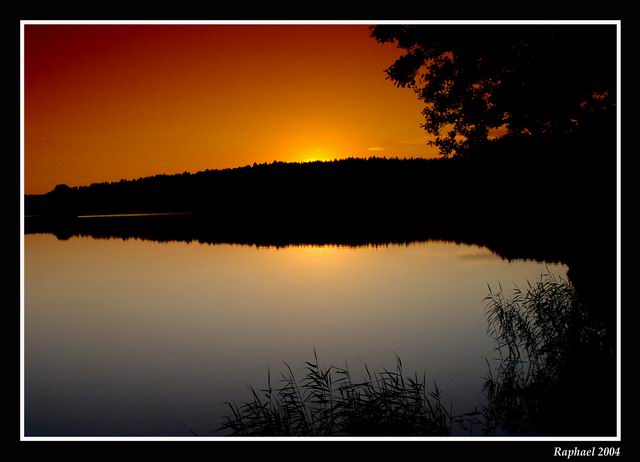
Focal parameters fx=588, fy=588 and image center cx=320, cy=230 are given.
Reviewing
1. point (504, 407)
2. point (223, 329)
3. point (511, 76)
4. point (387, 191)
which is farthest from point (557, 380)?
point (387, 191)

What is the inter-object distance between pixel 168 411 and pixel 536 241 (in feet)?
121

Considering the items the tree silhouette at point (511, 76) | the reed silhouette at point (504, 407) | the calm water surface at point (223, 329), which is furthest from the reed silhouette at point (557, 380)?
the tree silhouette at point (511, 76)

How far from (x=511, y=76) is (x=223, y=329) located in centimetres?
1413

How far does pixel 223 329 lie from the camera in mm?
23344

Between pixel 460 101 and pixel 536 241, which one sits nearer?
pixel 460 101

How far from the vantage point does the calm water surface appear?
1470cm

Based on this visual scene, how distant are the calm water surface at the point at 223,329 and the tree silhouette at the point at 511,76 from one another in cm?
680

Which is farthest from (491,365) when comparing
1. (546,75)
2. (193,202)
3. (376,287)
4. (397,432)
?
(193,202)

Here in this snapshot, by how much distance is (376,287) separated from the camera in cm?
3222

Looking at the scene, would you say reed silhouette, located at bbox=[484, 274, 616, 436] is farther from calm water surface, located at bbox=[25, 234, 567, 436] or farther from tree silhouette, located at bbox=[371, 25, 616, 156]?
tree silhouette, located at bbox=[371, 25, 616, 156]

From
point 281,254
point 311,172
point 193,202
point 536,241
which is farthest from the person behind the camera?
point 193,202

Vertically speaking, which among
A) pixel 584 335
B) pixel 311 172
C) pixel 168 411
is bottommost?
pixel 168 411

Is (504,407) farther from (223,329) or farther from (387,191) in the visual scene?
(387,191)

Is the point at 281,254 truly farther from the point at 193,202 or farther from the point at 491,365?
the point at 193,202
